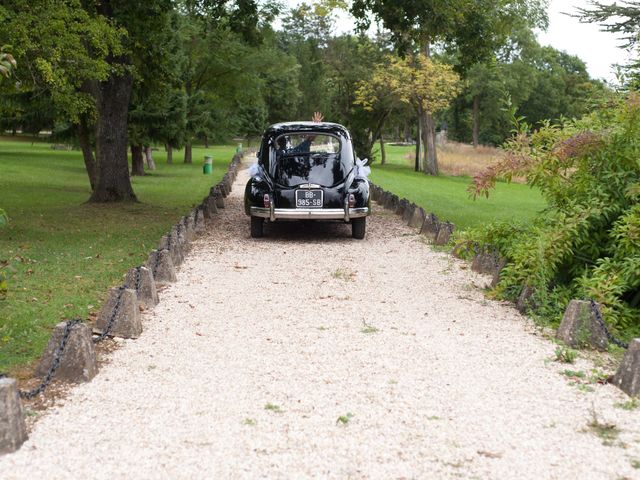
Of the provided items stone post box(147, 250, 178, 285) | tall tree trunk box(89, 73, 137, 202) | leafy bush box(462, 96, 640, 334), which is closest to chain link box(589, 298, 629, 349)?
leafy bush box(462, 96, 640, 334)

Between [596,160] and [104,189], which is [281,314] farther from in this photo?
[104,189]

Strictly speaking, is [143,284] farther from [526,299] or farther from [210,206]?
[210,206]

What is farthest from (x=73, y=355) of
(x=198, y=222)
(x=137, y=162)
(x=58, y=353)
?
(x=137, y=162)

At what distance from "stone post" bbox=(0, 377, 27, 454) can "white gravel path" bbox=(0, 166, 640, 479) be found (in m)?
0.08

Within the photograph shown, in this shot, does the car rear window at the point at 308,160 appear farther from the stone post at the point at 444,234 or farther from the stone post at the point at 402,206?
the stone post at the point at 402,206

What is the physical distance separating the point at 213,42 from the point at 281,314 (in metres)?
28.7

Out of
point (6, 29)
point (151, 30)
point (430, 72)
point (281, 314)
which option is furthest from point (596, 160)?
point (430, 72)

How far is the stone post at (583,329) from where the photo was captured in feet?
20.9

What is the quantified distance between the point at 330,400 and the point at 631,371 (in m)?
2.18

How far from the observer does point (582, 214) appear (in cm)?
768

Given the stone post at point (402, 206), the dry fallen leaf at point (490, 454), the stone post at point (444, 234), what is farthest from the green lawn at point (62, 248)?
the stone post at point (402, 206)

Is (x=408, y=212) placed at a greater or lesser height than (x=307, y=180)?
lesser

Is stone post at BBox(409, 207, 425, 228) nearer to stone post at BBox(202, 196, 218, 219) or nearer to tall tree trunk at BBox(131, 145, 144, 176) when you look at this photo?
stone post at BBox(202, 196, 218, 219)

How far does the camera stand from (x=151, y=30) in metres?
15.6
